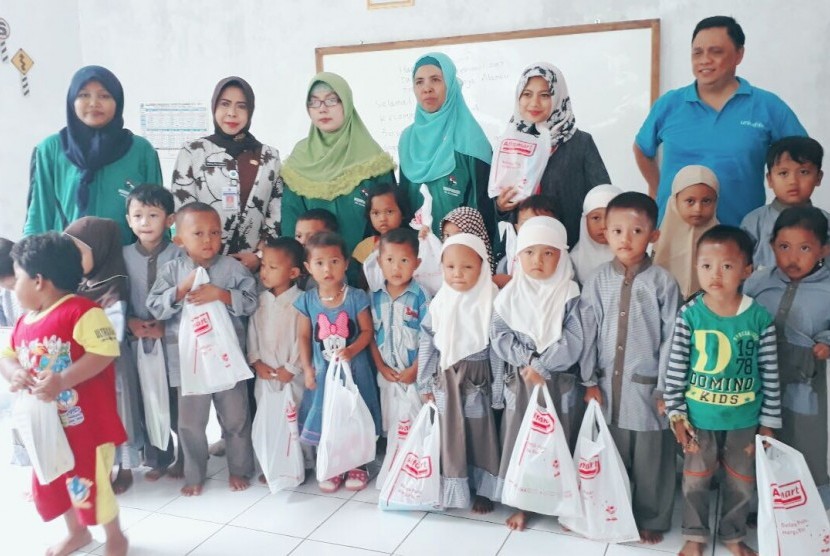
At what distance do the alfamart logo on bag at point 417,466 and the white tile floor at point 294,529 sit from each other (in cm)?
18

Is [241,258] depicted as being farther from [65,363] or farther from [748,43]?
[748,43]

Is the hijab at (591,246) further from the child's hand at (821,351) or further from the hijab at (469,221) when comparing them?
the child's hand at (821,351)

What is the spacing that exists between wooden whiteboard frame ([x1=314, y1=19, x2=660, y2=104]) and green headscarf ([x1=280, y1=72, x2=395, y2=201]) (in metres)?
1.61

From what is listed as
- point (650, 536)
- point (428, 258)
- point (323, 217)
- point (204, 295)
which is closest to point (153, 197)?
point (204, 295)

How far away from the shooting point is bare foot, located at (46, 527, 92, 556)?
2.36m

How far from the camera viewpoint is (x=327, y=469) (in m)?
2.64

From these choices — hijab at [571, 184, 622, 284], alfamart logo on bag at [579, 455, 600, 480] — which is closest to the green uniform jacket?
hijab at [571, 184, 622, 284]

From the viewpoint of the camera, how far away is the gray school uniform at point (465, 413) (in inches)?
98.1

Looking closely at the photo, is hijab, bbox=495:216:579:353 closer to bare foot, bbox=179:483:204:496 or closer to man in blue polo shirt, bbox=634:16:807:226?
Result: man in blue polo shirt, bbox=634:16:807:226

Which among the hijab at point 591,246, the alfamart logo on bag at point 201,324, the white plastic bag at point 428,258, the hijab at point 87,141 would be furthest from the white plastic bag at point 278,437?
the hijab at point 591,246

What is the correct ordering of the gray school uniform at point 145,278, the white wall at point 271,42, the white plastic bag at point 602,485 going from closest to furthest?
the white plastic bag at point 602,485, the gray school uniform at point 145,278, the white wall at point 271,42

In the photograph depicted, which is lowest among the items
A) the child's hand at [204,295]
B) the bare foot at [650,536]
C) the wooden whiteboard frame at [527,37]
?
the bare foot at [650,536]

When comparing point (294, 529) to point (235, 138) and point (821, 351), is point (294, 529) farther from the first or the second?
point (821, 351)

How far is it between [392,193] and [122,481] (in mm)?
1624
